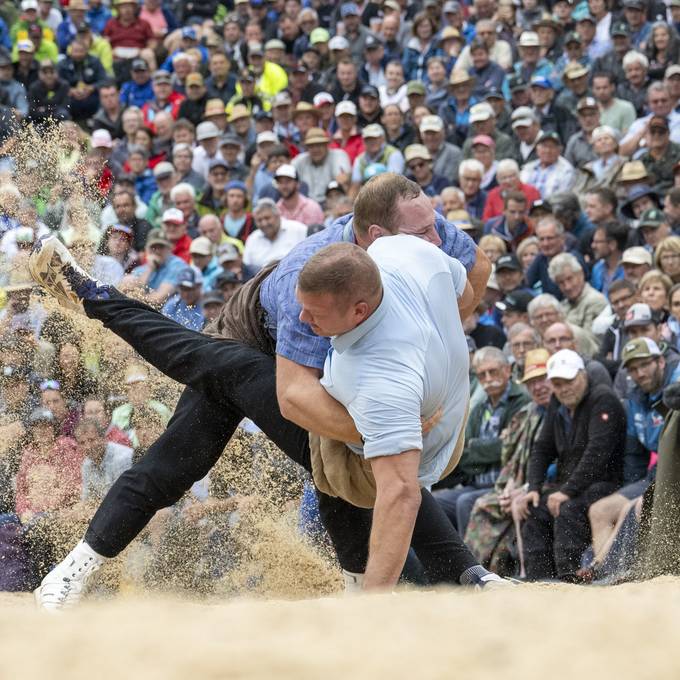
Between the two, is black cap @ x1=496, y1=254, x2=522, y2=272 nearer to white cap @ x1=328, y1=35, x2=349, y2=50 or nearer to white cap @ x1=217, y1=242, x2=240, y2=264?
white cap @ x1=217, y1=242, x2=240, y2=264

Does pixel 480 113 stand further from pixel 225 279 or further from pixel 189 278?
pixel 189 278

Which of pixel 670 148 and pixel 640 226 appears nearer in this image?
pixel 640 226

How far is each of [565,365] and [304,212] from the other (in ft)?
14.5

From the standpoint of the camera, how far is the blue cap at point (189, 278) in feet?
33.4

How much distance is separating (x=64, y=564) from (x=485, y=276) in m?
2.02

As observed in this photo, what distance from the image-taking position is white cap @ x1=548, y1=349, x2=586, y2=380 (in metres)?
7.62

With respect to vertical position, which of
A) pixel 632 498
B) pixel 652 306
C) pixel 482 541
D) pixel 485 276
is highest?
pixel 485 276

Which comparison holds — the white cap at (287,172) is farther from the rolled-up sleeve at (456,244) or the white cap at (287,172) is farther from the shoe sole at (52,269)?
the rolled-up sleeve at (456,244)

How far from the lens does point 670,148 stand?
10117 millimetres

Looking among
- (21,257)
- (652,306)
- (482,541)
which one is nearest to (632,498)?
(482,541)

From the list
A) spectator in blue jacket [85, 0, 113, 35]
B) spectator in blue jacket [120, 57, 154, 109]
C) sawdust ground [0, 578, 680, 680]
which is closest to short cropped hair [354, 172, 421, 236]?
sawdust ground [0, 578, 680, 680]

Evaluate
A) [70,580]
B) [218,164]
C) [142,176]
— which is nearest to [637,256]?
[70,580]

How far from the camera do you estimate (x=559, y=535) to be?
24.3 ft

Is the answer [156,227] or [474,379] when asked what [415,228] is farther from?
[156,227]
